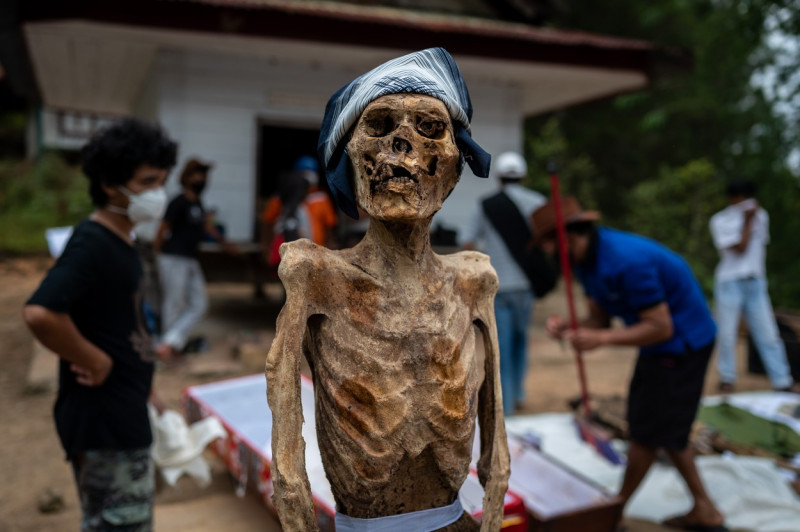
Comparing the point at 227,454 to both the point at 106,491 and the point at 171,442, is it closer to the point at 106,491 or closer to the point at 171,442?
the point at 171,442

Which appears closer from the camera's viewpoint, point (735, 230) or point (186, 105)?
point (735, 230)

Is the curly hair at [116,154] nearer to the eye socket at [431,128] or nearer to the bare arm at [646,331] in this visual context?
the eye socket at [431,128]

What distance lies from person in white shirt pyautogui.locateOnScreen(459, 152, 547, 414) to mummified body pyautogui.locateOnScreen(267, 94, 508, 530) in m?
3.48

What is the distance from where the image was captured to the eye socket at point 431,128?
1.67 m

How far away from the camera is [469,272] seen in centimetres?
188

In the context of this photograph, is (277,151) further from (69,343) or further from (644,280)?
(69,343)

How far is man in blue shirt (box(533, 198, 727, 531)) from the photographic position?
3.37 metres

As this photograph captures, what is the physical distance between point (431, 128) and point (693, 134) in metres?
17.1

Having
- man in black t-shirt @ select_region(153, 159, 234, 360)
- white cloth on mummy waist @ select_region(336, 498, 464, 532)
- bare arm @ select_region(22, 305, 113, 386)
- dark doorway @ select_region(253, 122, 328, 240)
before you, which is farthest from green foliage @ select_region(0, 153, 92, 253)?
white cloth on mummy waist @ select_region(336, 498, 464, 532)

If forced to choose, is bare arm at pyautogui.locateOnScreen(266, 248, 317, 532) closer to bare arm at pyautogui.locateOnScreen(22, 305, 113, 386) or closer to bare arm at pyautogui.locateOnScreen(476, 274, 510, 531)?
bare arm at pyautogui.locateOnScreen(476, 274, 510, 531)

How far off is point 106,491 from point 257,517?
1.53m

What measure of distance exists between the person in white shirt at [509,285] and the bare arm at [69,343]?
336 cm

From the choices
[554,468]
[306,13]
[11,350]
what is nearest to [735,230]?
[554,468]

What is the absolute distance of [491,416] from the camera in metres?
1.90
